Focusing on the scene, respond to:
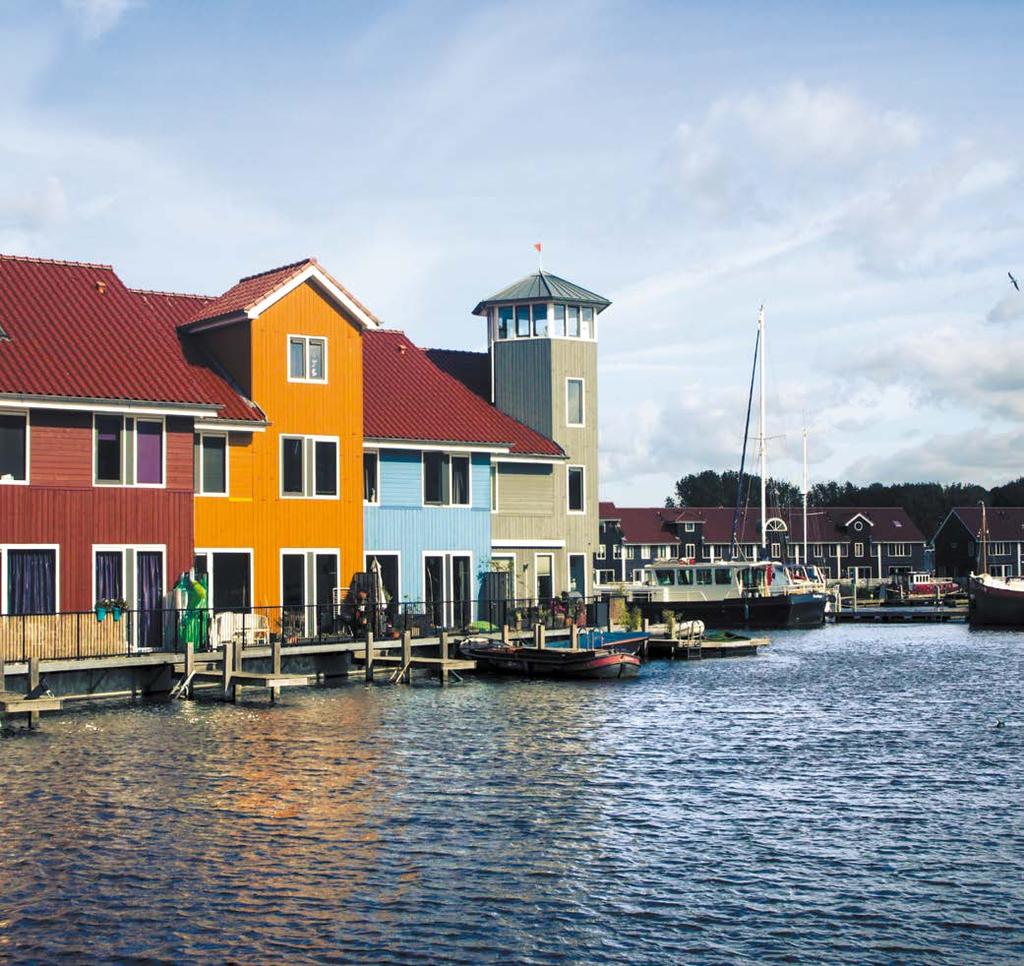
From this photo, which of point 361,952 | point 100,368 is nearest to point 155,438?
point 100,368

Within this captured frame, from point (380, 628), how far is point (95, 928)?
94.6ft

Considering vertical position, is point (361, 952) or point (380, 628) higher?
point (380, 628)

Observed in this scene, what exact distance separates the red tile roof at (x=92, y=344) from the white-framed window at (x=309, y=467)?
2303mm

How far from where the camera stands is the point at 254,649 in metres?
40.9

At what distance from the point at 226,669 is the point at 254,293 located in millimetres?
14371

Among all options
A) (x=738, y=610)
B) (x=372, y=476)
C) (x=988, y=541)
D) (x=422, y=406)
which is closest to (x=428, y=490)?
(x=372, y=476)

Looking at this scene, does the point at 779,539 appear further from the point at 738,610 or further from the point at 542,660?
the point at 542,660

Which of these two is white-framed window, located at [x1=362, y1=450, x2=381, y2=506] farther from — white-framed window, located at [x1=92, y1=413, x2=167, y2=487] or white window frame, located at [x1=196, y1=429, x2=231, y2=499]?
white-framed window, located at [x1=92, y1=413, x2=167, y2=487]

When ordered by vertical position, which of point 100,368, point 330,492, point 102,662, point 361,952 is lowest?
point 361,952

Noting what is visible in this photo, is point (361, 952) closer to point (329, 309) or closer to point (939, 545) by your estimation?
point (329, 309)

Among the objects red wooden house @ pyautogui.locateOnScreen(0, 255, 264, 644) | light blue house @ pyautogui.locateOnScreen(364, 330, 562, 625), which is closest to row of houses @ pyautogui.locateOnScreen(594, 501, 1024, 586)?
light blue house @ pyautogui.locateOnScreen(364, 330, 562, 625)

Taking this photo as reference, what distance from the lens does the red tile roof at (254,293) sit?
46.1 metres

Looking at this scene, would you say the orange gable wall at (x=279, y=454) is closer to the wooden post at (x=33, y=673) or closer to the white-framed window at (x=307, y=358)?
the white-framed window at (x=307, y=358)

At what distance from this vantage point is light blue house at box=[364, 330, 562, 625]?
5028 centimetres
